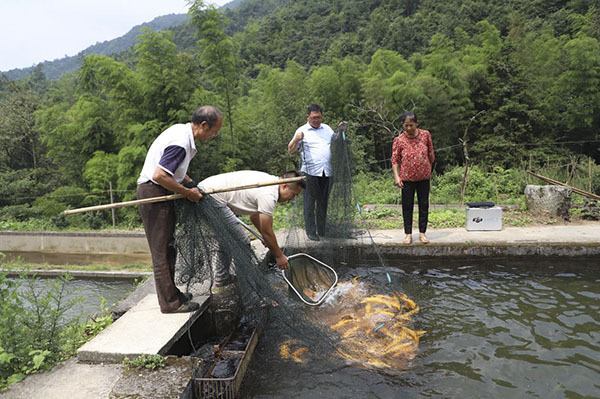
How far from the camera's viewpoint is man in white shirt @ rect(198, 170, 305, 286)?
3203 millimetres

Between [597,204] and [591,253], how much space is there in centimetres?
224

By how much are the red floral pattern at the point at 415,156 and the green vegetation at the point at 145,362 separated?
361 cm

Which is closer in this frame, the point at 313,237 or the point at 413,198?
the point at 313,237

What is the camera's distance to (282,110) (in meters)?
13.8

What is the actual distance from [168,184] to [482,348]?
106 inches

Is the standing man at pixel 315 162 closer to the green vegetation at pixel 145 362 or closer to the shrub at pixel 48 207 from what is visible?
the green vegetation at pixel 145 362

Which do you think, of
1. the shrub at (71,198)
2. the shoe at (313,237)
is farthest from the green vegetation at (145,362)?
the shrub at (71,198)

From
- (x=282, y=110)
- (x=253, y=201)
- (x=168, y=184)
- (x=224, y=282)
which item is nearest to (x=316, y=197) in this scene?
(x=253, y=201)

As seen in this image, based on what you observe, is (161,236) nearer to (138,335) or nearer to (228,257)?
(228,257)

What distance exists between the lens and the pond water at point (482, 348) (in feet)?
8.48

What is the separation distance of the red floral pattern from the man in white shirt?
83.0 inches

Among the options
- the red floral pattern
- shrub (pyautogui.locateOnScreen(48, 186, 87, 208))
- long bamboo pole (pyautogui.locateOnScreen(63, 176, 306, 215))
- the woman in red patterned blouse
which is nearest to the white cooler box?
the woman in red patterned blouse

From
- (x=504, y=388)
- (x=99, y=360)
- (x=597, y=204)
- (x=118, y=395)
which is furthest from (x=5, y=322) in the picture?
Answer: (x=597, y=204)

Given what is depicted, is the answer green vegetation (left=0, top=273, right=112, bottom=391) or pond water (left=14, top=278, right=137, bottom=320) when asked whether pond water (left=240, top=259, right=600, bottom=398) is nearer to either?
green vegetation (left=0, top=273, right=112, bottom=391)
